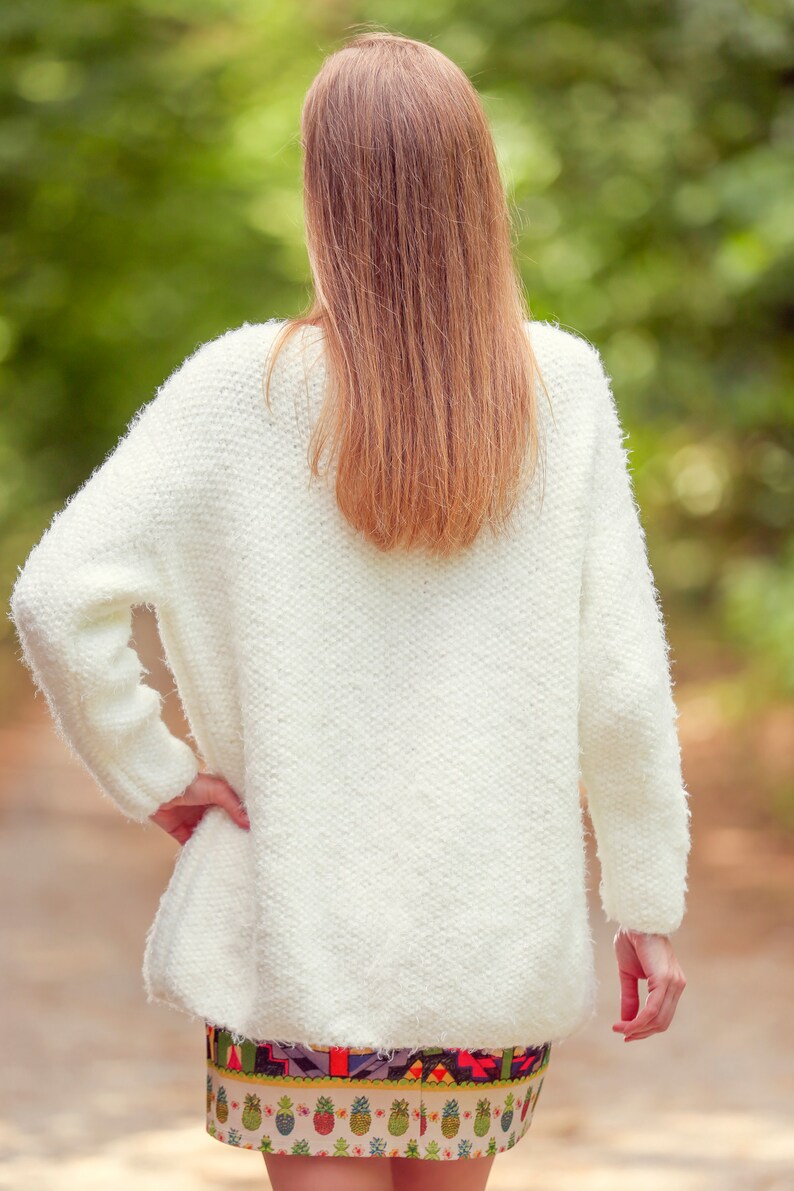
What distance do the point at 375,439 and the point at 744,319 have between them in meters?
6.30

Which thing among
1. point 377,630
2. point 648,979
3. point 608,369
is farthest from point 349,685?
point 608,369

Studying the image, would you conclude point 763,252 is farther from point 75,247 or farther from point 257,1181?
point 75,247

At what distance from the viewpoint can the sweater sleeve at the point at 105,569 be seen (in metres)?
1.96

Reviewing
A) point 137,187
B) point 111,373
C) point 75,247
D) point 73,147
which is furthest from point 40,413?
point 73,147

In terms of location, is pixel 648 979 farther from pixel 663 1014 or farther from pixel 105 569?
pixel 105 569

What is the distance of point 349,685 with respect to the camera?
198 cm

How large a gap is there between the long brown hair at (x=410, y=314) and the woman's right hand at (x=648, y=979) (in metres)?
0.61

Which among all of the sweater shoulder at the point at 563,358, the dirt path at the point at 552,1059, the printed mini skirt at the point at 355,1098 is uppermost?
the sweater shoulder at the point at 563,358

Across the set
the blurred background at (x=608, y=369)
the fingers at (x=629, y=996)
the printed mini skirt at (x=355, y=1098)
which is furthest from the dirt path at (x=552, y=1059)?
the printed mini skirt at (x=355, y=1098)

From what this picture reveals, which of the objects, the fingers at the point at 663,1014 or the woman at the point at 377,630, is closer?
the woman at the point at 377,630

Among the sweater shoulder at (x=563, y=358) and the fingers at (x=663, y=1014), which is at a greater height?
the sweater shoulder at (x=563, y=358)

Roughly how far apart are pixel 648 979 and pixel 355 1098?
44cm

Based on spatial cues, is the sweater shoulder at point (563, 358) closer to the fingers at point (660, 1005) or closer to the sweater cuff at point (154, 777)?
the sweater cuff at point (154, 777)

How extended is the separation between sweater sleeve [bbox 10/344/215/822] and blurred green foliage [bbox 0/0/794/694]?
8.10 feet
